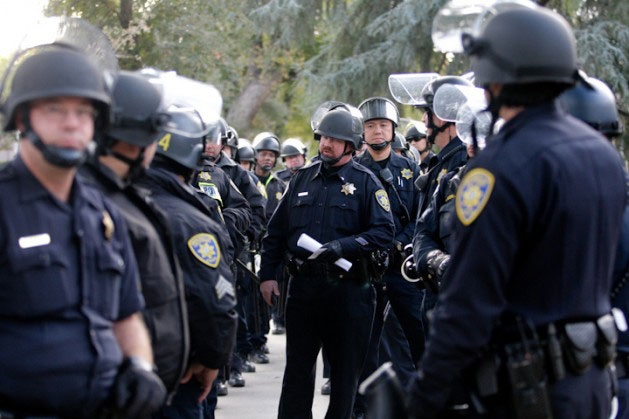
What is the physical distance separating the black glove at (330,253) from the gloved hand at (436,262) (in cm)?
97

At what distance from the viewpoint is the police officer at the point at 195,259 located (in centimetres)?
493

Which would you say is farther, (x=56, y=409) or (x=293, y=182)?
(x=293, y=182)

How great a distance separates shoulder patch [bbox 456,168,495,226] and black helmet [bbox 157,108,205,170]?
5.84 ft

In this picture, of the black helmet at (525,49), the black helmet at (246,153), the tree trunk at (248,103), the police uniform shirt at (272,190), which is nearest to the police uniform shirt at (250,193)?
the police uniform shirt at (272,190)

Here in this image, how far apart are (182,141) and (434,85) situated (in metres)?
2.66

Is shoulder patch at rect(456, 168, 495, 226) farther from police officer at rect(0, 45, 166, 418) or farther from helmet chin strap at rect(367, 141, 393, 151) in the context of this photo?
helmet chin strap at rect(367, 141, 393, 151)

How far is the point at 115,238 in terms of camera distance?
380 cm

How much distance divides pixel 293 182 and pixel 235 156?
5.58 meters

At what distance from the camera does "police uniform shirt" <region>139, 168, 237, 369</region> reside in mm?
4922

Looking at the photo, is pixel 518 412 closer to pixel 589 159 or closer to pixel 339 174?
pixel 589 159

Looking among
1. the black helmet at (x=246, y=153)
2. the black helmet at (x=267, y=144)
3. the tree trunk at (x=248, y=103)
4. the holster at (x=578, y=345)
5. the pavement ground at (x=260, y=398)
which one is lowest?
the tree trunk at (x=248, y=103)

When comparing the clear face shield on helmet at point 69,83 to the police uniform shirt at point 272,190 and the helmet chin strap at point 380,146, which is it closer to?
the helmet chin strap at point 380,146

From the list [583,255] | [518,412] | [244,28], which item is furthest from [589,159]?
[244,28]

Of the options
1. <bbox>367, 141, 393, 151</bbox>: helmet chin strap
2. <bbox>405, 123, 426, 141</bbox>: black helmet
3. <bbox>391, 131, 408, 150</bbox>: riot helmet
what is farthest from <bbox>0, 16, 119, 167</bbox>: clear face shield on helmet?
<bbox>405, 123, 426, 141</bbox>: black helmet
